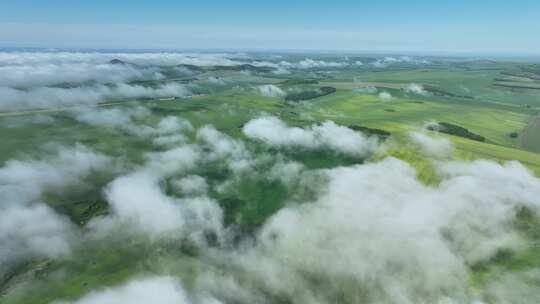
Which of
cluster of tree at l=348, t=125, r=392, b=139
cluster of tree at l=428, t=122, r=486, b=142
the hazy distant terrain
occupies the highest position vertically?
cluster of tree at l=428, t=122, r=486, b=142

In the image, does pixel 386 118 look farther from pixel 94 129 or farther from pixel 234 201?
pixel 94 129

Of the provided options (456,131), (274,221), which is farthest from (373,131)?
(274,221)

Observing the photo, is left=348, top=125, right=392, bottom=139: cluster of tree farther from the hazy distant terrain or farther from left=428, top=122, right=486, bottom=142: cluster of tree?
left=428, top=122, right=486, bottom=142: cluster of tree

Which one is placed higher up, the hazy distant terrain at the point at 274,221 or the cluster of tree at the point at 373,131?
the cluster of tree at the point at 373,131

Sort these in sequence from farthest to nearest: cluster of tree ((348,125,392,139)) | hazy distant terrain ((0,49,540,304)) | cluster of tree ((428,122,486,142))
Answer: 1. cluster of tree ((348,125,392,139))
2. cluster of tree ((428,122,486,142))
3. hazy distant terrain ((0,49,540,304))

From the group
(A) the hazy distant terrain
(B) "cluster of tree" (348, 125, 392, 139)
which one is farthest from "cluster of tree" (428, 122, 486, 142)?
(B) "cluster of tree" (348, 125, 392, 139)

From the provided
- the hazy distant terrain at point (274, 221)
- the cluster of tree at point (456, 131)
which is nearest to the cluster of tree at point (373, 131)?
the hazy distant terrain at point (274, 221)

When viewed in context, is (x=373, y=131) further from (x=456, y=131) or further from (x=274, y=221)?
(x=274, y=221)

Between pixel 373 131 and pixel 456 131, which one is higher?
pixel 456 131

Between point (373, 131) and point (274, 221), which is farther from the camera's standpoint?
point (373, 131)

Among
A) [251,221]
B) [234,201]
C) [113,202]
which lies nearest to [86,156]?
[113,202]

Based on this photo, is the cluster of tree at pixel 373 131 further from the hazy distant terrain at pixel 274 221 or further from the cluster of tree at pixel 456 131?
the cluster of tree at pixel 456 131
